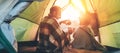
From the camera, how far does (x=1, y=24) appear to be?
2721mm

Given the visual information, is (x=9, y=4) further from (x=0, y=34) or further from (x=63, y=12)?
(x=63, y=12)

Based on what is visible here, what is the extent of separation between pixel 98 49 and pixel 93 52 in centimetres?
5

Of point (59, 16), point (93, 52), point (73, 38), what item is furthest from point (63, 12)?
point (93, 52)

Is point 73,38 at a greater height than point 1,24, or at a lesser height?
lesser

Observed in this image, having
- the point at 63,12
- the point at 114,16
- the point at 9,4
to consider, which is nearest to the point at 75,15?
the point at 63,12

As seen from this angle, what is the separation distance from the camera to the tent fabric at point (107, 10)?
261cm

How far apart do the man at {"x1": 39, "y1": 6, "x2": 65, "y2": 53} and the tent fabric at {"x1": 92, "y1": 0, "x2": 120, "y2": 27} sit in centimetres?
30

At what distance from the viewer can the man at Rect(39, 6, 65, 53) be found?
2704 mm

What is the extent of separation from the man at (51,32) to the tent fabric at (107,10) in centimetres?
30

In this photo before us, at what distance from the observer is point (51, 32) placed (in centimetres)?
272

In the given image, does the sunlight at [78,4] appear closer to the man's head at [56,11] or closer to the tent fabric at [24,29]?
the man's head at [56,11]

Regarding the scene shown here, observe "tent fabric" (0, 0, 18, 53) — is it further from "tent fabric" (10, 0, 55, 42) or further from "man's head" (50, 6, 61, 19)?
"man's head" (50, 6, 61, 19)

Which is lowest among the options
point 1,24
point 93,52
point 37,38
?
point 93,52

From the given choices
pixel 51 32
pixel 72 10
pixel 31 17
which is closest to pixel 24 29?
pixel 31 17
